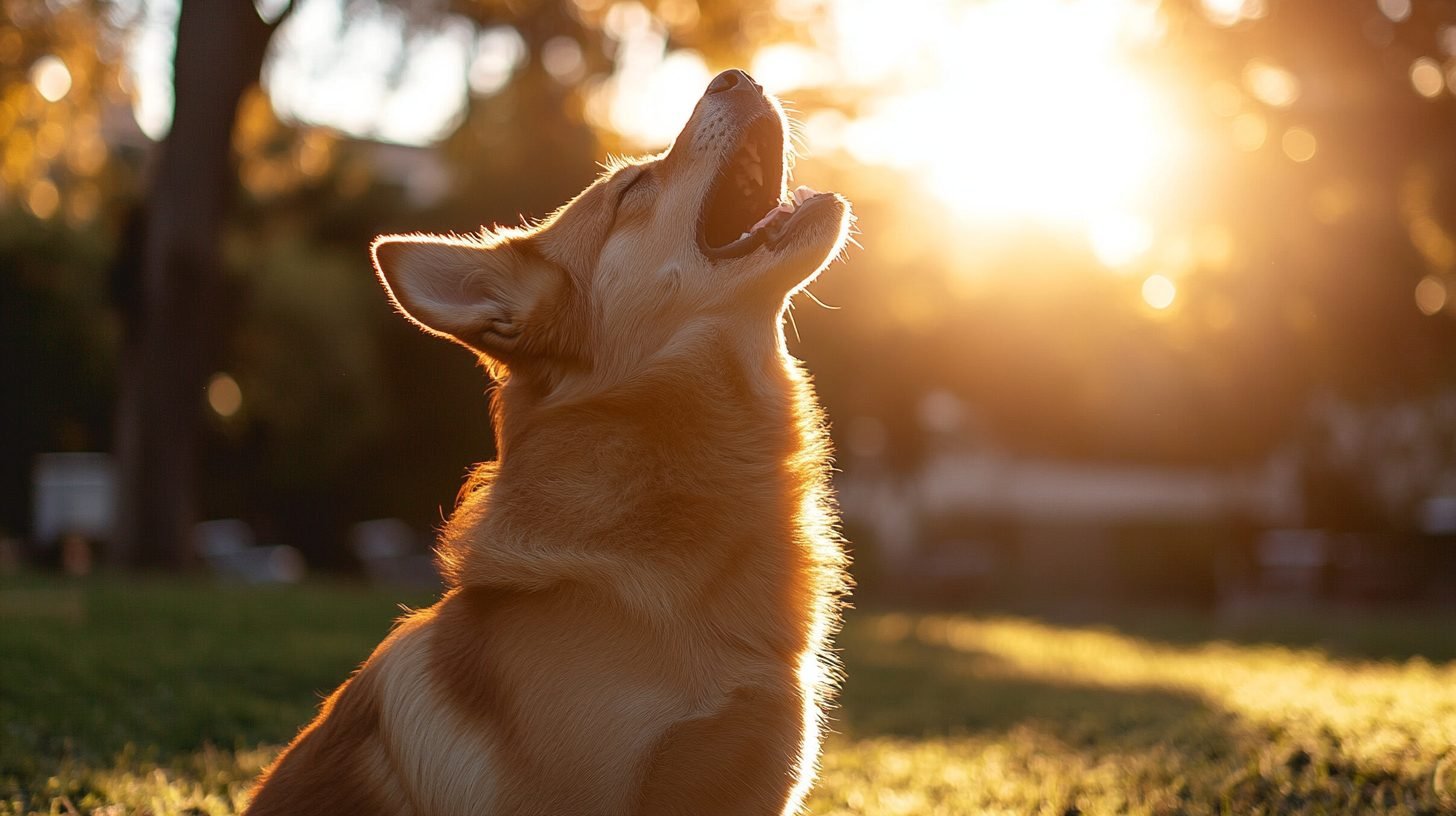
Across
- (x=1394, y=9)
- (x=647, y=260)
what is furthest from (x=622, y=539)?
(x=1394, y=9)

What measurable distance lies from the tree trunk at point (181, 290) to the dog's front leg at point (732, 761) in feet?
42.1

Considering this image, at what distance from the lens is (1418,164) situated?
11.6 m

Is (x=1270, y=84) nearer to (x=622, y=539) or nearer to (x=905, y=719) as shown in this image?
(x=905, y=719)

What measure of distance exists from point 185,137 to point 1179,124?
10.9 meters

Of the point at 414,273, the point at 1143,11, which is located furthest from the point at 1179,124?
the point at 414,273

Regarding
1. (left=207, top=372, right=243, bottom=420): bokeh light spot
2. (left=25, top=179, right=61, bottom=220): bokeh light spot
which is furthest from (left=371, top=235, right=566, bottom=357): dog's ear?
(left=207, top=372, right=243, bottom=420): bokeh light spot

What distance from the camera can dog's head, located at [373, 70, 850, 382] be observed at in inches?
166

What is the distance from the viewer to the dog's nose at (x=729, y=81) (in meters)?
5.11

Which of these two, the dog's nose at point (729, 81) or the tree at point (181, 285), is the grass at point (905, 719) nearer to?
the tree at point (181, 285)

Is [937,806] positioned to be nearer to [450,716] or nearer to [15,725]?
[450,716]

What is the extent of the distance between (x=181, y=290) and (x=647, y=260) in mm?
11485

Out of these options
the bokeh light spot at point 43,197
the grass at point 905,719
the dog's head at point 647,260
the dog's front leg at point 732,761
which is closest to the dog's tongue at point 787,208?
the dog's head at point 647,260

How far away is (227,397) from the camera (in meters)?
24.2

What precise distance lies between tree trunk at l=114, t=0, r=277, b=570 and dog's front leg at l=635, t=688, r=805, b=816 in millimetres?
12845
